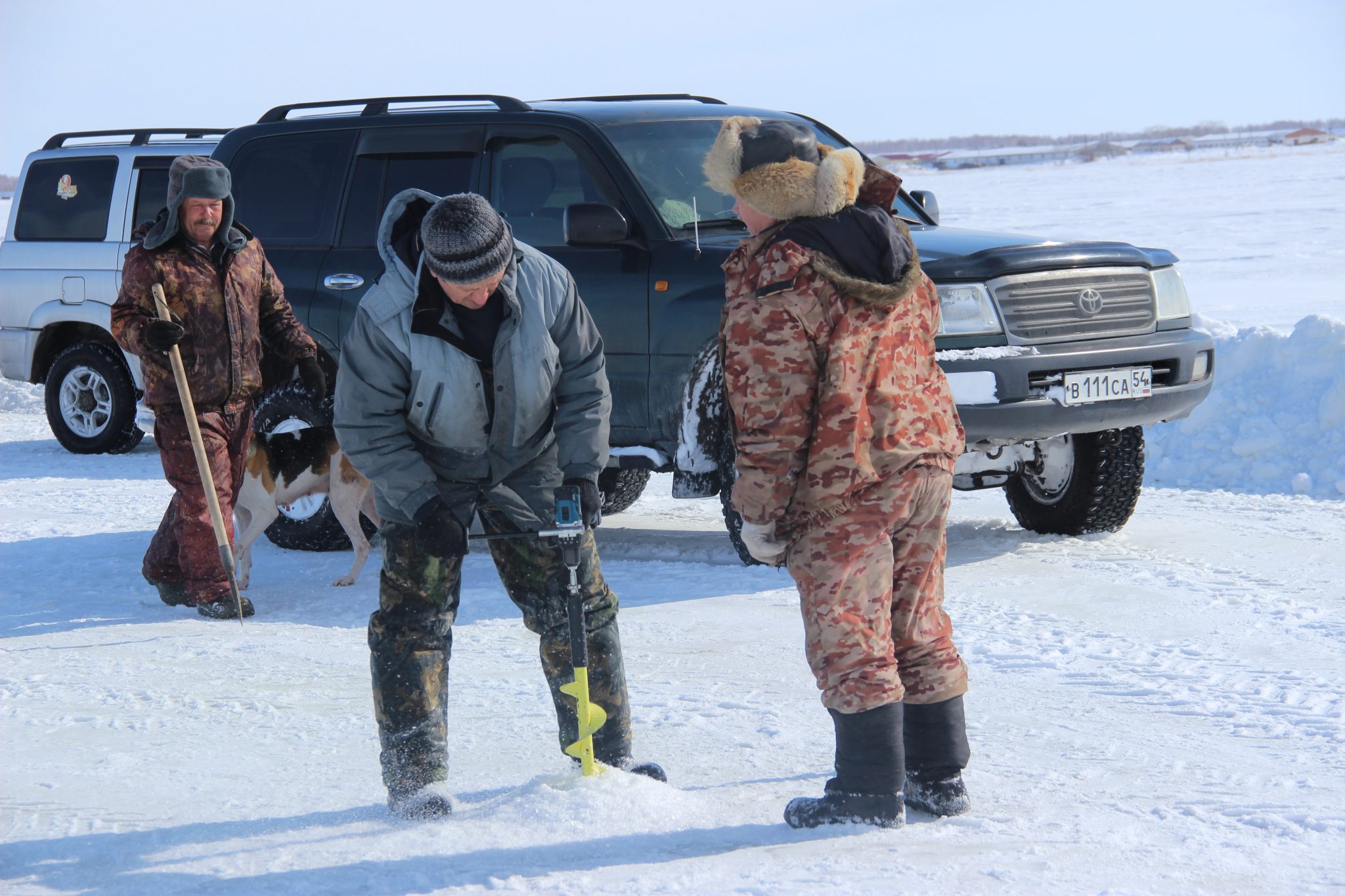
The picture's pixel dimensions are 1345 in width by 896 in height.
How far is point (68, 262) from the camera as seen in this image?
10500mm

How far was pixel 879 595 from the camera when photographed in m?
3.32

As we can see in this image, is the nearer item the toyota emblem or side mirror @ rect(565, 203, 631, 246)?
side mirror @ rect(565, 203, 631, 246)

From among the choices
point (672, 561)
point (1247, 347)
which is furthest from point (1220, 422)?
point (672, 561)

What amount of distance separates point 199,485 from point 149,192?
5.27m

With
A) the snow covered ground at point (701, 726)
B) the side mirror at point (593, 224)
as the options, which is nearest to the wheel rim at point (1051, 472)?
the snow covered ground at point (701, 726)

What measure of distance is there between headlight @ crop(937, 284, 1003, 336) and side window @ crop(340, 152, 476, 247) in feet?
7.93

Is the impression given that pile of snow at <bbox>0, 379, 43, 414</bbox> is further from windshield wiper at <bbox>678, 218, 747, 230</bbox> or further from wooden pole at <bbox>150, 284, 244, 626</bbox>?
windshield wiper at <bbox>678, 218, 747, 230</bbox>

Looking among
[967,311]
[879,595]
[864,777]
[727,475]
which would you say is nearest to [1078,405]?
[967,311]

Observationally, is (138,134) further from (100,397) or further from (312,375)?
(312,375)

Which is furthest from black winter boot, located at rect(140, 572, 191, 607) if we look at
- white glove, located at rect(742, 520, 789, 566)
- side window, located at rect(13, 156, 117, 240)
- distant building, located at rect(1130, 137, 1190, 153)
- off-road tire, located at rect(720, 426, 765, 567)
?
distant building, located at rect(1130, 137, 1190, 153)

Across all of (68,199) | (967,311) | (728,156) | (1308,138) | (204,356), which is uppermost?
(1308,138)

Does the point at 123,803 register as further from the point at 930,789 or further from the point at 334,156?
the point at 334,156

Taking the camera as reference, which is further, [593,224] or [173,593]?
[173,593]

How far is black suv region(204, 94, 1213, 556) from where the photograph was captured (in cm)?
568
